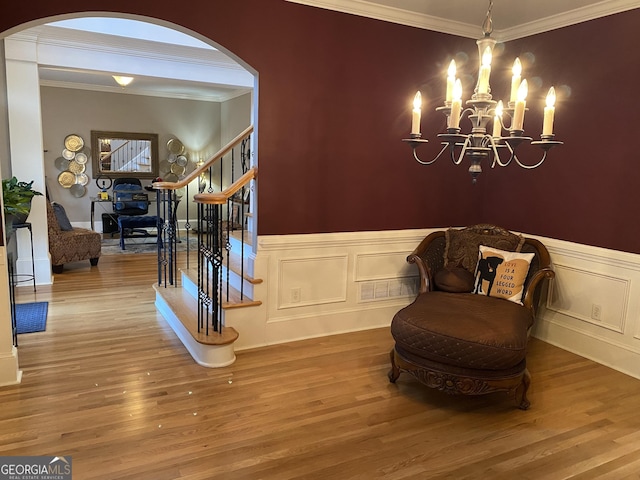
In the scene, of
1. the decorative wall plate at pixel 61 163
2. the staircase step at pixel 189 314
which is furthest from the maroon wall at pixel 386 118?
the decorative wall plate at pixel 61 163

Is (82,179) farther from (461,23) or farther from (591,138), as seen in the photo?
(591,138)

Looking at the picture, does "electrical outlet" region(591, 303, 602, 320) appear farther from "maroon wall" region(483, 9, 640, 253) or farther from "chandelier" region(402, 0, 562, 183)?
"chandelier" region(402, 0, 562, 183)

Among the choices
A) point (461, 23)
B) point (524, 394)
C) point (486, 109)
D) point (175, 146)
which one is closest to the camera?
point (486, 109)

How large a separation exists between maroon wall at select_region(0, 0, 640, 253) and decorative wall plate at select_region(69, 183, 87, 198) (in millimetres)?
6861

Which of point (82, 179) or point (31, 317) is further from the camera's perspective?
point (82, 179)

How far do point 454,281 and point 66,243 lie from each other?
4752 mm

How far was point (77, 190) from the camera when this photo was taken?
9086 millimetres

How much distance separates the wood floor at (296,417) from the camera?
2340mm

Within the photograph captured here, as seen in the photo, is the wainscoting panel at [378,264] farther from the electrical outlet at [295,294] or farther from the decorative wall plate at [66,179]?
the decorative wall plate at [66,179]

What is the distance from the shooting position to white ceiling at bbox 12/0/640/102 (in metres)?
3.66

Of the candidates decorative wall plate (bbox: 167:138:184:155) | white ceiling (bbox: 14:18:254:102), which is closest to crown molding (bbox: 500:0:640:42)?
white ceiling (bbox: 14:18:254:102)

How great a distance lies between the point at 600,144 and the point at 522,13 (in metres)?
1.19

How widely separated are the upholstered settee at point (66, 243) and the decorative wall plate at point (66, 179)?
2843 millimetres

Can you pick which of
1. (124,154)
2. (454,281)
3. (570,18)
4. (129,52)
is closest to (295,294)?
(454,281)
